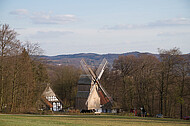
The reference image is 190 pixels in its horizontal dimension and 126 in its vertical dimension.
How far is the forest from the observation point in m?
36.6

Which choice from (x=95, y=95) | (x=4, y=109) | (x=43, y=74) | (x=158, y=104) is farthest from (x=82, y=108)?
(x=4, y=109)

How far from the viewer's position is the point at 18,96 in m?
40.7

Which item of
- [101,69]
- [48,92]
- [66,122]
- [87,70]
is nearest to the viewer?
[66,122]

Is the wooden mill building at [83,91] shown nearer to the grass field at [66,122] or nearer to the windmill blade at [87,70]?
the windmill blade at [87,70]

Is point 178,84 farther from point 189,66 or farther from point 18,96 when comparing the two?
point 18,96

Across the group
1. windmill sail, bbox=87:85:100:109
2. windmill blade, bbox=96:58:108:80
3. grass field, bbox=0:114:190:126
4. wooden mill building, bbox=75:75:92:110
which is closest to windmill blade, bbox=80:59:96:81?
wooden mill building, bbox=75:75:92:110

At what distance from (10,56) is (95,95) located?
21987 millimetres

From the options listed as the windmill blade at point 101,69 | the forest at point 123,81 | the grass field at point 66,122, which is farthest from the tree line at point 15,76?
the windmill blade at point 101,69

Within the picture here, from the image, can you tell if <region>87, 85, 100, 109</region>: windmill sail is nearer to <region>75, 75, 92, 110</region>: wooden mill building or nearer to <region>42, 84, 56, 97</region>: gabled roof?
<region>75, 75, 92, 110</region>: wooden mill building

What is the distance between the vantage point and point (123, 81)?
57219 mm

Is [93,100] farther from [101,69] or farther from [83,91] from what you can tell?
[101,69]

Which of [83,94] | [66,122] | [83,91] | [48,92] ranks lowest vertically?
[66,122]

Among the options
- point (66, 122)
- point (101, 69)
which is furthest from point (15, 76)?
point (101, 69)

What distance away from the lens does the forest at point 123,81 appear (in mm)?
36625
